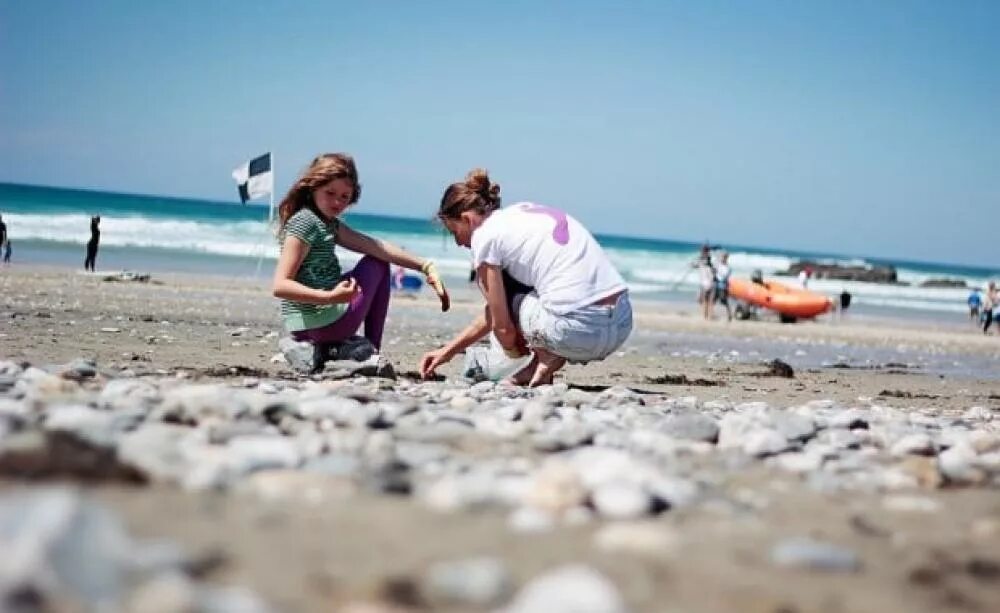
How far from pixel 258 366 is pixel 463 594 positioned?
15.2 ft

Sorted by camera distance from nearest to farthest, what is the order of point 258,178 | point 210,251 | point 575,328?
point 575,328, point 258,178, point 210,251

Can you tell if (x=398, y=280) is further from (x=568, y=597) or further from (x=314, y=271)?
(x=568, y=597)

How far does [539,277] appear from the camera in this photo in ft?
17.2

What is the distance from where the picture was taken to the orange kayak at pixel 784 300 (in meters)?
20.3

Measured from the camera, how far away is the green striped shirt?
18.1 feet

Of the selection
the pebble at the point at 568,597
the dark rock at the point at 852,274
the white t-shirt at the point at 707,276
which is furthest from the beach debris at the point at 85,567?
the dark rock at the point at 852,274

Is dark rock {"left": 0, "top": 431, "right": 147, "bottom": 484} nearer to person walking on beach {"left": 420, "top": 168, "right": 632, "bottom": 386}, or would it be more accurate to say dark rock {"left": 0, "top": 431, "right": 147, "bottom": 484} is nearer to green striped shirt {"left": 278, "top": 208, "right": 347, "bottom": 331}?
person walking on beach {"left": 420, "top": 168, "right": 632, "bottom": 386}

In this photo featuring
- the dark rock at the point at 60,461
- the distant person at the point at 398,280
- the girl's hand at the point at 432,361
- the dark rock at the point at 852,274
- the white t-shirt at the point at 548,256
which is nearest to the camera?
the dark rock at the point at 60,461

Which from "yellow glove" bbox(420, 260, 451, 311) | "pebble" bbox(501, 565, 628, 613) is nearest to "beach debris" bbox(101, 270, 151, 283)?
"yellow glove" bbox(420, 260, 451, 311)

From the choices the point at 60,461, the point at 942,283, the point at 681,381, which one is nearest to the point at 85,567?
the point at 60,461

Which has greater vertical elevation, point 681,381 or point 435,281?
point 435,281

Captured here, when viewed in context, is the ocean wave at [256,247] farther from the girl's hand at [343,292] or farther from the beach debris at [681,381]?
the girl's hand at [343,292]

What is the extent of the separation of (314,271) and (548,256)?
4.36 feet

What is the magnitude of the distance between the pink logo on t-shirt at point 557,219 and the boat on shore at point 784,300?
15710 mm
